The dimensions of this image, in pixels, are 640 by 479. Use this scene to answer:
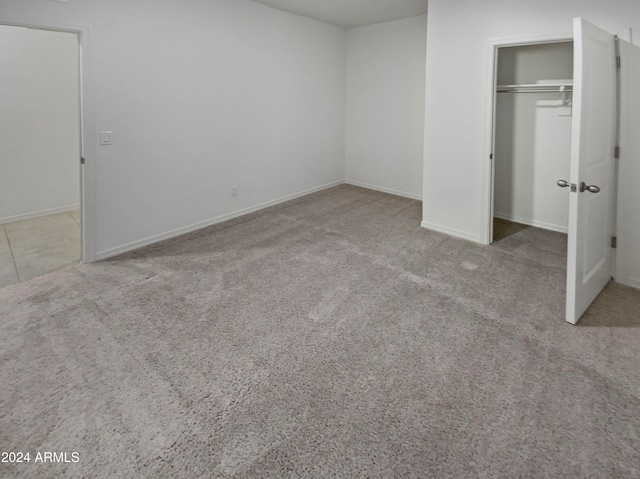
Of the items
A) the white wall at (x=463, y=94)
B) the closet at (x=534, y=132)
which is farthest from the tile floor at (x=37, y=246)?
the closet at (x=534, y=132)

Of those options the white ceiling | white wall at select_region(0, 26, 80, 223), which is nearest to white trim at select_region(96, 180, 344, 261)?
white wall at select_region(0, 26, 80, 223)

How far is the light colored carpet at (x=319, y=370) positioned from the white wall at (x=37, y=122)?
228 cm

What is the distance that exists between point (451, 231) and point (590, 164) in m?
1.84

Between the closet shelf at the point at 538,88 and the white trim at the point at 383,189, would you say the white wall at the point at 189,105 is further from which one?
the closet shelf at the point at 538,88

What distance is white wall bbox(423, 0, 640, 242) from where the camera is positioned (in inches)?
134

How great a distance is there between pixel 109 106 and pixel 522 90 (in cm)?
430

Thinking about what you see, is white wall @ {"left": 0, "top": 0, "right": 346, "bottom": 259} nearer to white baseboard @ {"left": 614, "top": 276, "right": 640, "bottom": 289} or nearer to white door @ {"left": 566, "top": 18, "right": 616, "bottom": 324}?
white door @ {"left": 566, "top": 18, "right": 616, "bottom": 324}

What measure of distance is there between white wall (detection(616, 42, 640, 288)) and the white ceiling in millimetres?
2563

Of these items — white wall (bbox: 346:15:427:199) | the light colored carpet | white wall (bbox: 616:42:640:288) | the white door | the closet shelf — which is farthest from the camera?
white wall (bbox: 346:15:427:199)

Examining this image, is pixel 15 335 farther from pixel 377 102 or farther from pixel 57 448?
pixel 377 102

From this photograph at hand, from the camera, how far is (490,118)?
3734 mm

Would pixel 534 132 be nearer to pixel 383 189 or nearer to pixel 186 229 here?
pixel 383 189

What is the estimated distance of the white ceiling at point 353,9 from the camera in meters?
4.59

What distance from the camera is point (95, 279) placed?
10.5 ft
